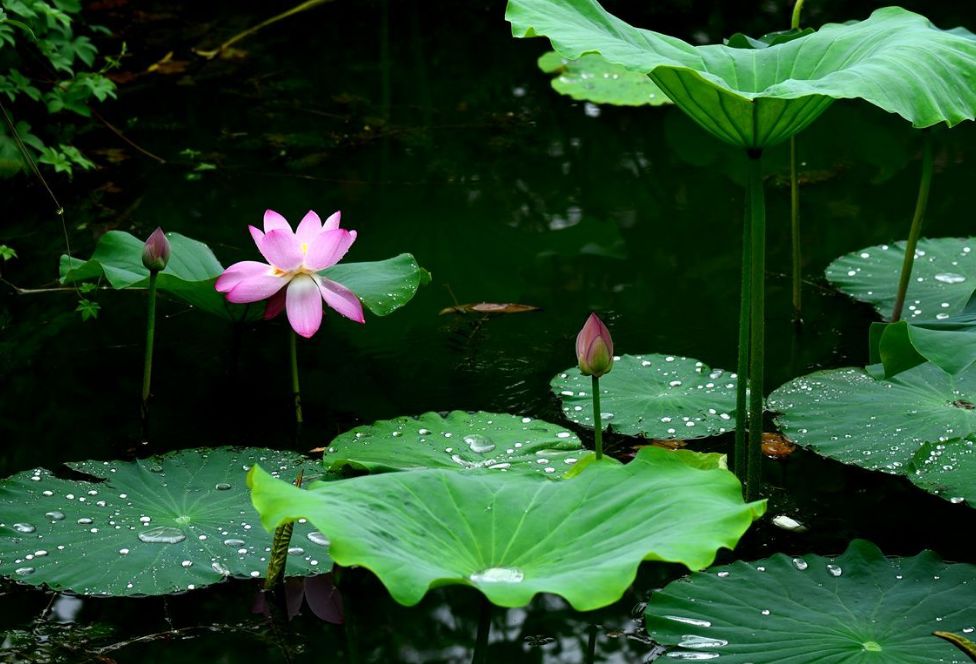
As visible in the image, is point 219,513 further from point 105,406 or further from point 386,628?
point 105,406

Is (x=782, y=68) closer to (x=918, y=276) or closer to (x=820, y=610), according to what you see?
(x=820, y=610)

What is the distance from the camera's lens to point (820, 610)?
141 centimetres

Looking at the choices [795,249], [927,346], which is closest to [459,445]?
[927,346]

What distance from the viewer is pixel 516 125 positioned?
3.74 metres

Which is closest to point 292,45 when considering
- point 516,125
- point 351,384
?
point 516,125

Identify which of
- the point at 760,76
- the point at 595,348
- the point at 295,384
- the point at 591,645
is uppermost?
the point at 760,76

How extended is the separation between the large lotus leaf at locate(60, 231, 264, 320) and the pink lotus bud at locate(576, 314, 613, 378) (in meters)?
0.71

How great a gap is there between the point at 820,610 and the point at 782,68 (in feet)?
2.54

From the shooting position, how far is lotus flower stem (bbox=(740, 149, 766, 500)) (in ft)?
5.52

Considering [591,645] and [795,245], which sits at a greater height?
[795,245]

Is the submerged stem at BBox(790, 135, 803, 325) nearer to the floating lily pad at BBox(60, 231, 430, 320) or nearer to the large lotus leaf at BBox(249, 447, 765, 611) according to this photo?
the floating lily pad at BBox(60, 231, 430, 320)

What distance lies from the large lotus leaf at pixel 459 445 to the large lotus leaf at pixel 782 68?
0.53m

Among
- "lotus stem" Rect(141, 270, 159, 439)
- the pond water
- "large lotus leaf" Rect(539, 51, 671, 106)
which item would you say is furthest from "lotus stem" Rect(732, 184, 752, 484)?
"large lotus leaf" Rect(539, 51, 671, 106)

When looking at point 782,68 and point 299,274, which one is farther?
point 299,274
